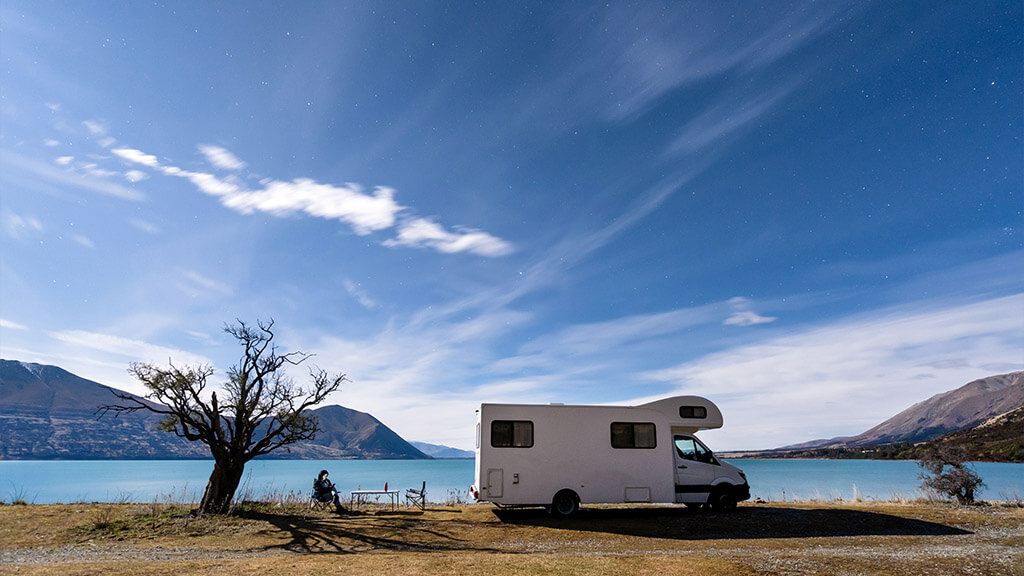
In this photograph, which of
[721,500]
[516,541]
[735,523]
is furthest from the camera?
[721,500]

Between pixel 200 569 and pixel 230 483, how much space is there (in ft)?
28.7

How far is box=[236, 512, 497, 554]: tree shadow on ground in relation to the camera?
11070mm

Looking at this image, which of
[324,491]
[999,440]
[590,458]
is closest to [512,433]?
[590,458]

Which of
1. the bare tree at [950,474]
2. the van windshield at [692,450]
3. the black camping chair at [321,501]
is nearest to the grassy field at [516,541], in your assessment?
the black camping chair at [321,501]

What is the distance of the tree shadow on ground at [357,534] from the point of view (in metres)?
11.1

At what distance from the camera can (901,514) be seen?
14.9m

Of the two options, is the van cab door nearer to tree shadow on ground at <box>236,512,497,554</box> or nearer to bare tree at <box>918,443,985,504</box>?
tree shadow on ground at <box>236,512,497,554</box>

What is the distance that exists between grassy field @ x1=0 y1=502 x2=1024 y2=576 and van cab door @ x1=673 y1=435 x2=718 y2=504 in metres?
0.60

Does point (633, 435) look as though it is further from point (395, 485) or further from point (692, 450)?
point (395, 485)

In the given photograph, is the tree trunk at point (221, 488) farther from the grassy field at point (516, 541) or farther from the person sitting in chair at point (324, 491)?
the person sitting in chair at point (324, 491)

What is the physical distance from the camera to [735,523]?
13633mm

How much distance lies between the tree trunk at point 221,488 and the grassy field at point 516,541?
615 millimetres

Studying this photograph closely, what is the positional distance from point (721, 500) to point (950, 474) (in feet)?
29.9

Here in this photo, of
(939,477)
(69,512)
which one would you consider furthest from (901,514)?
(69,512)
